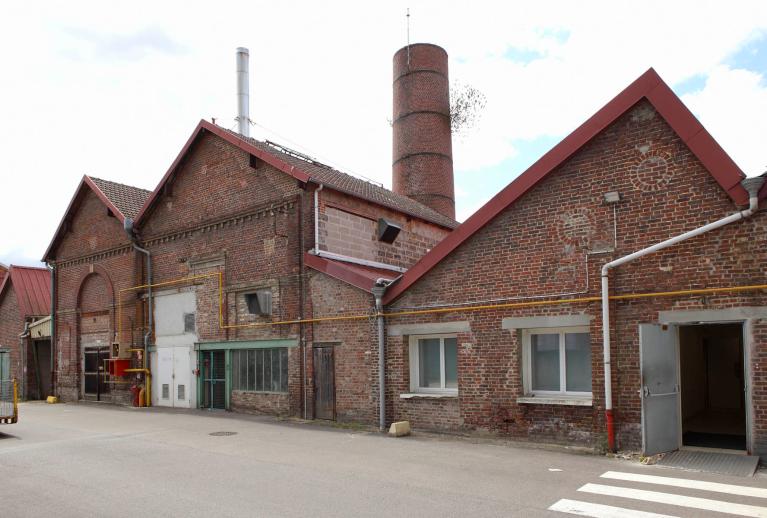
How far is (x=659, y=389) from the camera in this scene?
10.3 metres

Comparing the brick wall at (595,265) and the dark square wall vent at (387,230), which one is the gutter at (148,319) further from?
the brick wall at (595,265)

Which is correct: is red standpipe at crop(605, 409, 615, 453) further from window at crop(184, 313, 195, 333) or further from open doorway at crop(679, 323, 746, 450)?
window at crop(184, 313, 195, 333)

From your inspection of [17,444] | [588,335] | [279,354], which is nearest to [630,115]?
[588,335]

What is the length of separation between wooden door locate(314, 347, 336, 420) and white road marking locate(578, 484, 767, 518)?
7.67 metres

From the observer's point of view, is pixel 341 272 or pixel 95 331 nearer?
pixel 341 272

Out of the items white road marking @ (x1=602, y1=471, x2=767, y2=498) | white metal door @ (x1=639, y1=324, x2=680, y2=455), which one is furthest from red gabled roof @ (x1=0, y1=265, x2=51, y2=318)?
white road marking @ (x1=602, y1=471, x2=767, y2=498)

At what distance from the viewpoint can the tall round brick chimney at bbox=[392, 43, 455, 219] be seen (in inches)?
1177

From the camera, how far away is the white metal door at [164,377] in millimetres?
19625

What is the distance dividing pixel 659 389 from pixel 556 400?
181 centimetres

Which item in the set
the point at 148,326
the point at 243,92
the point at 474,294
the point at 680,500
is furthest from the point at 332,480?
the point at 243,92

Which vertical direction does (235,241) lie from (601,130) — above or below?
below

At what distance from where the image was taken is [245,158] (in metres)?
17.8

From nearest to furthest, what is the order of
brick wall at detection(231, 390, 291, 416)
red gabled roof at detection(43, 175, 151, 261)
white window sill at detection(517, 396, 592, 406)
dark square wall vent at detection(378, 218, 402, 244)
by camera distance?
white window sill at detection(517, 396, 592, 406), brick wall at detection(231, 390, 291, 416), dark square wall vent at detection(378, 218, 402, 244), red gabled roof at detection(43, 175, 151, 261)

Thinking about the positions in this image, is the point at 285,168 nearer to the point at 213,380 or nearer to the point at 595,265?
the point at 213,380
